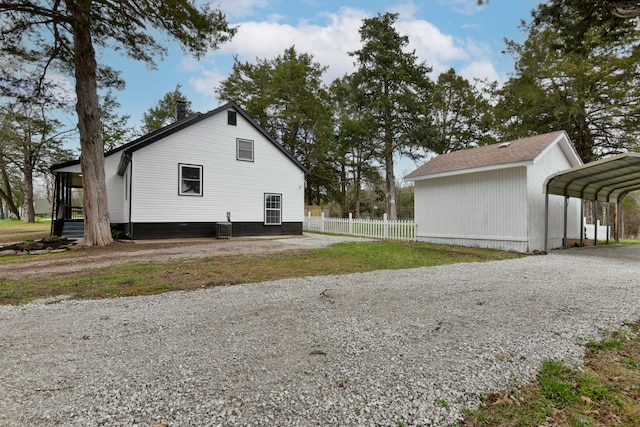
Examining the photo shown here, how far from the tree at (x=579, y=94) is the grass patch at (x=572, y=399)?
609 inches

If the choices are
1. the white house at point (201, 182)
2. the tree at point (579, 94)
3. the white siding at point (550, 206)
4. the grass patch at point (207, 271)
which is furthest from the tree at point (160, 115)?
the white siding at point (550, 206)

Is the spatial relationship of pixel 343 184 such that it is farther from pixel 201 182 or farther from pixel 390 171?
pixel 201 182

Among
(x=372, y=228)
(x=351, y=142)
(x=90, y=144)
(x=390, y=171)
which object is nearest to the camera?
(x=90, y=144)

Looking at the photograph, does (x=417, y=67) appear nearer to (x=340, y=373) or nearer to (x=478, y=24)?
(x=478, y=24)

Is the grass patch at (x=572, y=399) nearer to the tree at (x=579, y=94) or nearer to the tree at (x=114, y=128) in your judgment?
the tree at (x=579, y=94)

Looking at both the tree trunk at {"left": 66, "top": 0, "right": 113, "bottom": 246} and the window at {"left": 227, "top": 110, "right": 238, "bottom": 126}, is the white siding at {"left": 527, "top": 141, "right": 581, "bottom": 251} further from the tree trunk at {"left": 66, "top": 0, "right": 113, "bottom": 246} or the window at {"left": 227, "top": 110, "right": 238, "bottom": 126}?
the tree trunk at {"left": 66, "top": 0, "right": 113, "bottom": 246}

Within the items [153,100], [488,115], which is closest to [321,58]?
[488,115]

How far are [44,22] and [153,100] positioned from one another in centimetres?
2446

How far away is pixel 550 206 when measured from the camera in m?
11.6

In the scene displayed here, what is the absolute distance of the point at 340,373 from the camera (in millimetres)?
2338

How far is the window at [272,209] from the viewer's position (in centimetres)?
1526

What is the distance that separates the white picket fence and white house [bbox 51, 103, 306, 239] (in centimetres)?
244

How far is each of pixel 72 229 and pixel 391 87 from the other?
19.0 m

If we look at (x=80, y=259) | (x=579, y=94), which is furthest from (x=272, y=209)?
(x=579, y=94)
